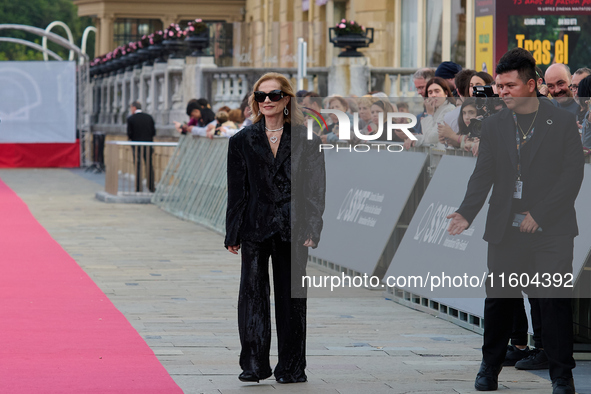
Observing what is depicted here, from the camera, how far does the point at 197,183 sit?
18.5 meters

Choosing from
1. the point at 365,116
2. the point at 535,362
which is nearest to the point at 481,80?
the point at 365,116

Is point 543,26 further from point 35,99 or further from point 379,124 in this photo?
point 35,99

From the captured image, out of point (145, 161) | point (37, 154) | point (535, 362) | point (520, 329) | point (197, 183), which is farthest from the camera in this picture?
point (37, 154)

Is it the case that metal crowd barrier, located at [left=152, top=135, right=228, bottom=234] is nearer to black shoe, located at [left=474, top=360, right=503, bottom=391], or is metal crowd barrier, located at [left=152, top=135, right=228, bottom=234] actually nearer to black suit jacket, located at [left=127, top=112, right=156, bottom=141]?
black suit jacket, located at [left=127, top=112, right=156, bottom=141]

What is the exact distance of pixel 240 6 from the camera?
52906 mm

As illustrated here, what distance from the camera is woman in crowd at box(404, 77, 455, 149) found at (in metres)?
10.2

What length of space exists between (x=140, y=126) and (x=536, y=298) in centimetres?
1870

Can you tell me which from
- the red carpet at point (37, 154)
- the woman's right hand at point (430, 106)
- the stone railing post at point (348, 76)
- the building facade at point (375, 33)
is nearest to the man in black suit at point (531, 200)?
the woman's right hand at point (430, 106)

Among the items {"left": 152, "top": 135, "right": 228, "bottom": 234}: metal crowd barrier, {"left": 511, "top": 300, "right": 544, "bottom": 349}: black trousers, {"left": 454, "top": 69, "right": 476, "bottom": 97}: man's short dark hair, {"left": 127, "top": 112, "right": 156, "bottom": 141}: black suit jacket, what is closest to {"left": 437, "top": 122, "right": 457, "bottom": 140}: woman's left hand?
{"left": 454, "top": 69, "right": 476, "bottom": 97}: man's short dark hair

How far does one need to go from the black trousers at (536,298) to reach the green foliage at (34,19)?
A: 3274 inches

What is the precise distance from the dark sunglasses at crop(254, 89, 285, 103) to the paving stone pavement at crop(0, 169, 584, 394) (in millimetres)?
1669

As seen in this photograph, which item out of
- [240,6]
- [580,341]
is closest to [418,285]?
[580,341]

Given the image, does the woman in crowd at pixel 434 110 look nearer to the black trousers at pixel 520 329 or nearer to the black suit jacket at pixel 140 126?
the black trousers at pixel 520 329

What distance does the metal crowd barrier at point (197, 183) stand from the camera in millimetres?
16969
